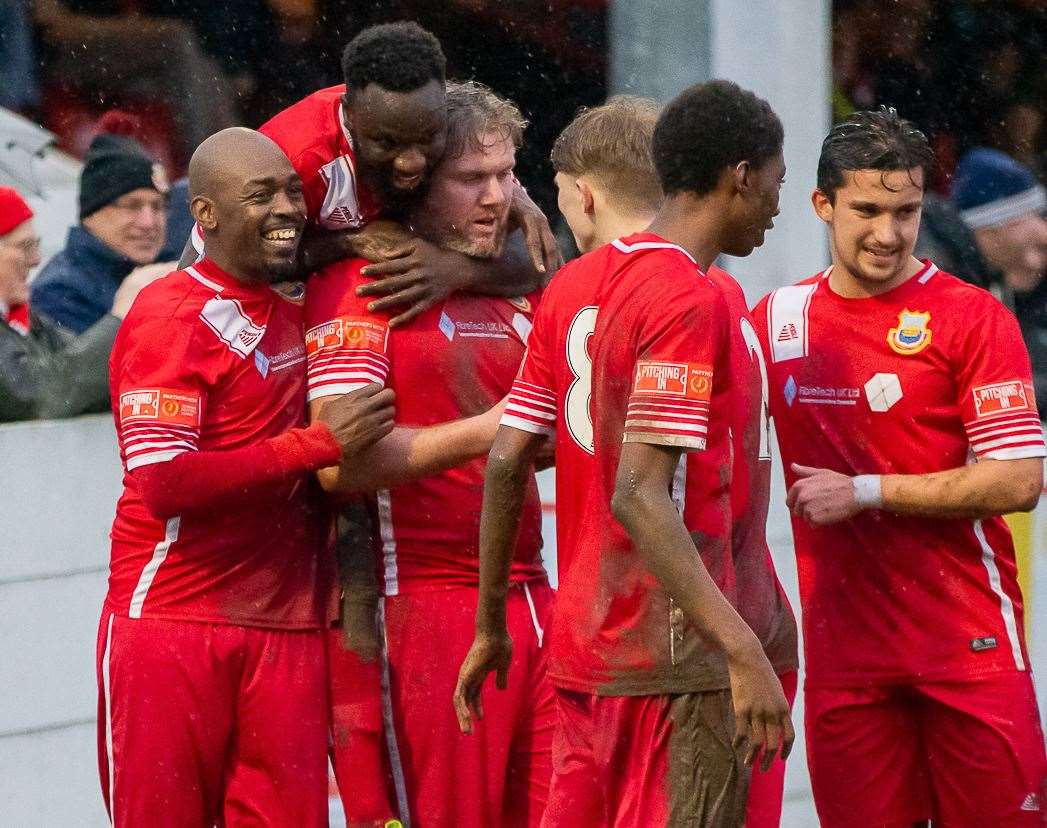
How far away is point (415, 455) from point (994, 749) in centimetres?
148

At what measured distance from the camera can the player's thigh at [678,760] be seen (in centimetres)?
329

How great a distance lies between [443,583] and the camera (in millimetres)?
4191

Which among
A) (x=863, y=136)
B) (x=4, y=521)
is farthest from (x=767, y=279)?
(x=4, y=521)

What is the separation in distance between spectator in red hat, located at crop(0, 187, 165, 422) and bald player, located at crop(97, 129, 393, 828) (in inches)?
45.6

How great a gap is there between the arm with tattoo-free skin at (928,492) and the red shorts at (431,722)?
2.43 ft

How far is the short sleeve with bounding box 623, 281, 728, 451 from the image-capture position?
3.17 metres

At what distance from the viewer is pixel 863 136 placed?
14.0ft

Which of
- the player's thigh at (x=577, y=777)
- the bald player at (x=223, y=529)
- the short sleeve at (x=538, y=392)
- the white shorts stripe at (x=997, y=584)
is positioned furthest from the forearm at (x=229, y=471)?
the white shorts stripe at (x=997, y=584)

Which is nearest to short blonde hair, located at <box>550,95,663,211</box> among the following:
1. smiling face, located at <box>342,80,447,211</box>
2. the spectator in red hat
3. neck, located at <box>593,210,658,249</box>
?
neck, located at <box>593,210,658,249</box>

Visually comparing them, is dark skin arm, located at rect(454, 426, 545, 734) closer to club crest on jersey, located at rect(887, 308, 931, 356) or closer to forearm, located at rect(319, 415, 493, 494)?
forearm, located at rect(319, 415, 493, 494)

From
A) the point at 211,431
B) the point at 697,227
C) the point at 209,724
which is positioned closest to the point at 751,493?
the point at 697,227

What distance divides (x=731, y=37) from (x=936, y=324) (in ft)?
6.04

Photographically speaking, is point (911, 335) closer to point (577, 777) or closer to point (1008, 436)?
point (1008, 436)

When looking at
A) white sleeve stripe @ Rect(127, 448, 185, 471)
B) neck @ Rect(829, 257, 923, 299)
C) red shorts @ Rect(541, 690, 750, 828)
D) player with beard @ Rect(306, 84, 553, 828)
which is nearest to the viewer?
red shorts @ Rect(541, 690, 750, 828)
